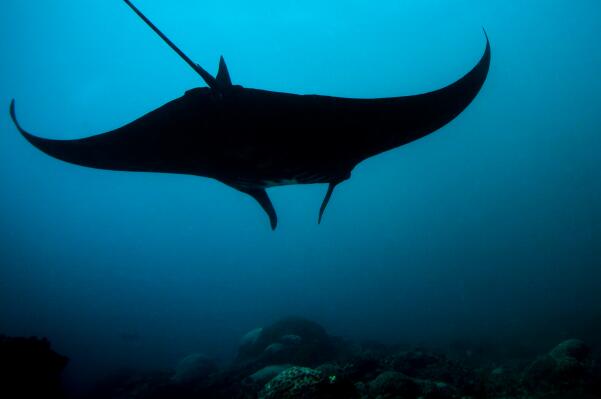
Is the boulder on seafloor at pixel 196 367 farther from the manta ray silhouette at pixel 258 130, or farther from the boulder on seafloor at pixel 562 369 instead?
the manta ray silhouette at pixel 258 130

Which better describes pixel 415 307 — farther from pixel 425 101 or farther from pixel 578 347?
pixel 425 101

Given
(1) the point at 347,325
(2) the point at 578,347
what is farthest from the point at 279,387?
(1) the point at 347,325

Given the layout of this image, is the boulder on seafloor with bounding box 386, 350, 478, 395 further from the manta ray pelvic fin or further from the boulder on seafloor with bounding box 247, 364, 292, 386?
the manta ray pelvic fin

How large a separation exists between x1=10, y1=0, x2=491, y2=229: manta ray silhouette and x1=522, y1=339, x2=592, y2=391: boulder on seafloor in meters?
5.83

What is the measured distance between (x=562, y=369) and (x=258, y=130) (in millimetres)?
7830

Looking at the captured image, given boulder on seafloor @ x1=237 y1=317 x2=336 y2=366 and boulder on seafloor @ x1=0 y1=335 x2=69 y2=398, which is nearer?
boulder on seafloor @ x1=0 y1=335 x2=69 y2=398

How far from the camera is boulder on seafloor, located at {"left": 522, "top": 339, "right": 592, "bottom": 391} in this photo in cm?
635

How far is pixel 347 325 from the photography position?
49.8 meters

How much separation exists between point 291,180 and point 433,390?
123 inches

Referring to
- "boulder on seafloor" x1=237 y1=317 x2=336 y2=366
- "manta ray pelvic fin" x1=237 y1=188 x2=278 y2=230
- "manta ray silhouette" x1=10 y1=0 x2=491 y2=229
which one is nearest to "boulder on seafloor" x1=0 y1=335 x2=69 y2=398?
"manta ray silhouette" x1=10 y1=0 x2=491 y2=229

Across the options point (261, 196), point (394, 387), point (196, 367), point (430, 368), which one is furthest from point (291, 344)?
point (261, 196)

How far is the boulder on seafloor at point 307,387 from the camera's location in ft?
10.1

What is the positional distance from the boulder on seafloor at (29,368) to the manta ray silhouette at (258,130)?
4.01 meters

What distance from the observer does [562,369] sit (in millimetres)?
6824
